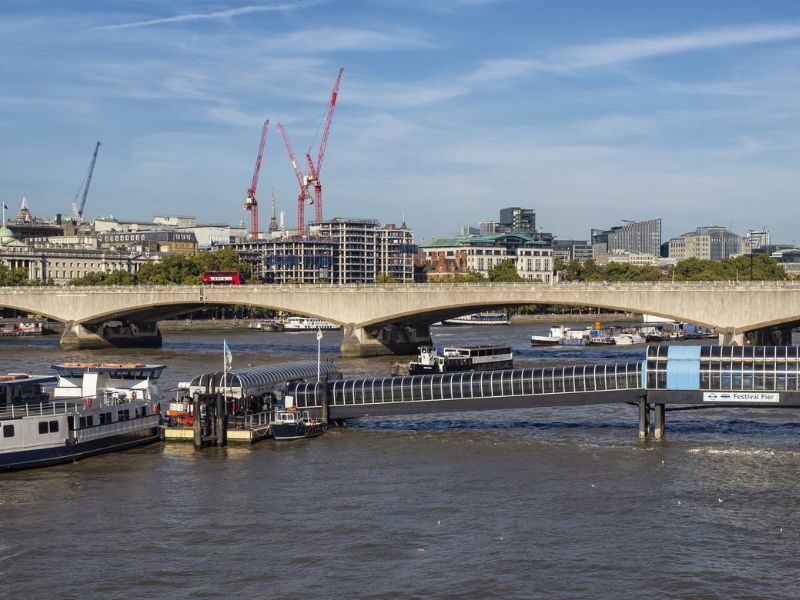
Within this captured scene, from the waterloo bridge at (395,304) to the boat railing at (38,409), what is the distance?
159 ft

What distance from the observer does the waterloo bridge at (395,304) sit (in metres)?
83.9

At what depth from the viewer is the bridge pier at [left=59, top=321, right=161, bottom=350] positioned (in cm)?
10706

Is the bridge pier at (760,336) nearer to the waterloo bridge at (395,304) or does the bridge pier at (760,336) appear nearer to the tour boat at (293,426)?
the waterloo bridge at (395,304)

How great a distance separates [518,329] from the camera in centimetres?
14712

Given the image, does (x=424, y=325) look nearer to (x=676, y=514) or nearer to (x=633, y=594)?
(x=676, y=514)

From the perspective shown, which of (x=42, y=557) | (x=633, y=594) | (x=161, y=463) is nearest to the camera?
(x=633, y=594)

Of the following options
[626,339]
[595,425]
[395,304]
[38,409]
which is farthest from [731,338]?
[38,409]

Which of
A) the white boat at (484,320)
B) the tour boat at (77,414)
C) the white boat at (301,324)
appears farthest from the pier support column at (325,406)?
the white boat at (484,320)

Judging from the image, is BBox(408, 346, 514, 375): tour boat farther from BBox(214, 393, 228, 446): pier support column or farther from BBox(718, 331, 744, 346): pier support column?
BBox(214, 393, 228, 446): pier support column

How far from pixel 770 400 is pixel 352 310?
54.2 metres

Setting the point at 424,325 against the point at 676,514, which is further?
the point at 424,325

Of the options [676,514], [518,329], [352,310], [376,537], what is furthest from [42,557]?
[518,329]

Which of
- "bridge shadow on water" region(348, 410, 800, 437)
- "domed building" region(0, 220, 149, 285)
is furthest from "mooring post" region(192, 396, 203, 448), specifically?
"domed building" region(0, 220, 149, 285)

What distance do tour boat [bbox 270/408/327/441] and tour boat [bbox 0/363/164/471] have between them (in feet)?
15.9
